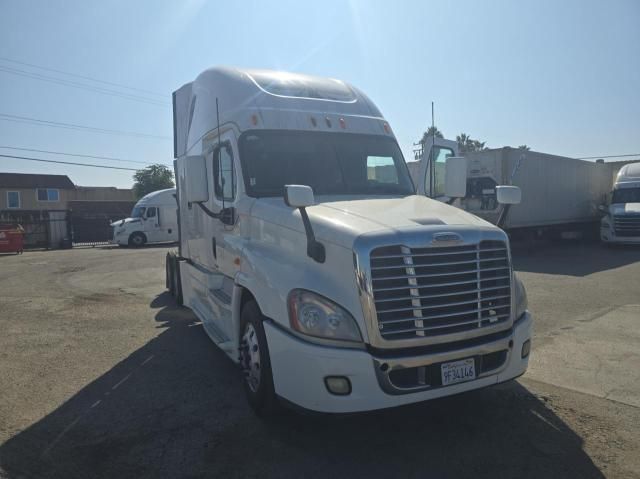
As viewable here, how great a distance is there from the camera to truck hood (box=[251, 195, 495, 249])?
3641 millimetres

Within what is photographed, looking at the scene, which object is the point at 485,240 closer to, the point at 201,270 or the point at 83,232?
the point at 201,270

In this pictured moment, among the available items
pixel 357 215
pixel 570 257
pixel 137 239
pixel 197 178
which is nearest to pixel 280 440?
pixel 357 215

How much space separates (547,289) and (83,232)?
31.1 metres

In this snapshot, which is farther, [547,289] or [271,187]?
A: [547,289]

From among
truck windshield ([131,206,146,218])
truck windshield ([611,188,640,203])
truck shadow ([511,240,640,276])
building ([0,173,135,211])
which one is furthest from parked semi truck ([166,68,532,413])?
building ([0,173,135,211])

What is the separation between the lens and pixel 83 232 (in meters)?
32.9

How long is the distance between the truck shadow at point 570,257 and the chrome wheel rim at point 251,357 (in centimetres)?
1079

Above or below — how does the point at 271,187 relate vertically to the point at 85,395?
above

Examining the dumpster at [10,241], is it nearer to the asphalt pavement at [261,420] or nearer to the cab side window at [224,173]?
the asphalt pavement at [261,420]

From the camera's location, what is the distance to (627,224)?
18453mm

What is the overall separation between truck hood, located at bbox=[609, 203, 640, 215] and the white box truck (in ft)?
A: 69.8

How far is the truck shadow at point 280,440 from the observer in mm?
3363

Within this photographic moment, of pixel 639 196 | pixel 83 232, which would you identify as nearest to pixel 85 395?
pixel 639 196

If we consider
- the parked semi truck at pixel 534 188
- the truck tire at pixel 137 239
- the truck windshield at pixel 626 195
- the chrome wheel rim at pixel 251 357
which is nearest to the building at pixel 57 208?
the truck tire at pixel 137 239
